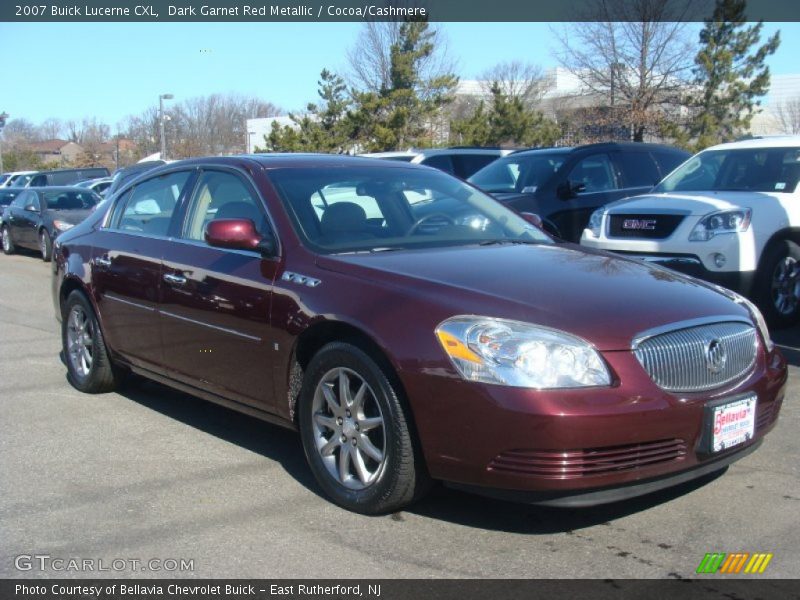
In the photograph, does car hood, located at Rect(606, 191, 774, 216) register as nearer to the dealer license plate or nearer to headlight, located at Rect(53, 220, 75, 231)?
the dealer license plate

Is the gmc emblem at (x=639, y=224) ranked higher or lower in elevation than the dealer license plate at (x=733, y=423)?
higher

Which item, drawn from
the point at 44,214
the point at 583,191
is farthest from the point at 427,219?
the point at 44,214

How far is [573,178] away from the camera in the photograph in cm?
1113

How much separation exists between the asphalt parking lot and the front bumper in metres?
0.29

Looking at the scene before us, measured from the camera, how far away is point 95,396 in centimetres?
659

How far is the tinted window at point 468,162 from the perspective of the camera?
14.9 metres

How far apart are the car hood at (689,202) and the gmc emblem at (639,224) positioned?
78mm

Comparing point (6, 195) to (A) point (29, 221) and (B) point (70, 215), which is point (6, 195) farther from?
(B) point (70, 215)

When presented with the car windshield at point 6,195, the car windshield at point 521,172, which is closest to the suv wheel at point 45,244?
the car windshield at point 6,195

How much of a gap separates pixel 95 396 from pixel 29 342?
8.66 feet

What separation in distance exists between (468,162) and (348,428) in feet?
37.0

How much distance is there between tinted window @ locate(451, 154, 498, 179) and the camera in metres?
14.9

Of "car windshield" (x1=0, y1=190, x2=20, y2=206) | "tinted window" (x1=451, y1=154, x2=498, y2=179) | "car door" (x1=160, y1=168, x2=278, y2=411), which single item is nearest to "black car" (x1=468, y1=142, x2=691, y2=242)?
"tinted window" (x1=451, y1=154, x2=498, y2=179)

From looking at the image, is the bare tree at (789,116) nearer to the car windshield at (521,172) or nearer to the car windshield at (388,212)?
the car windshield at (521,172)
